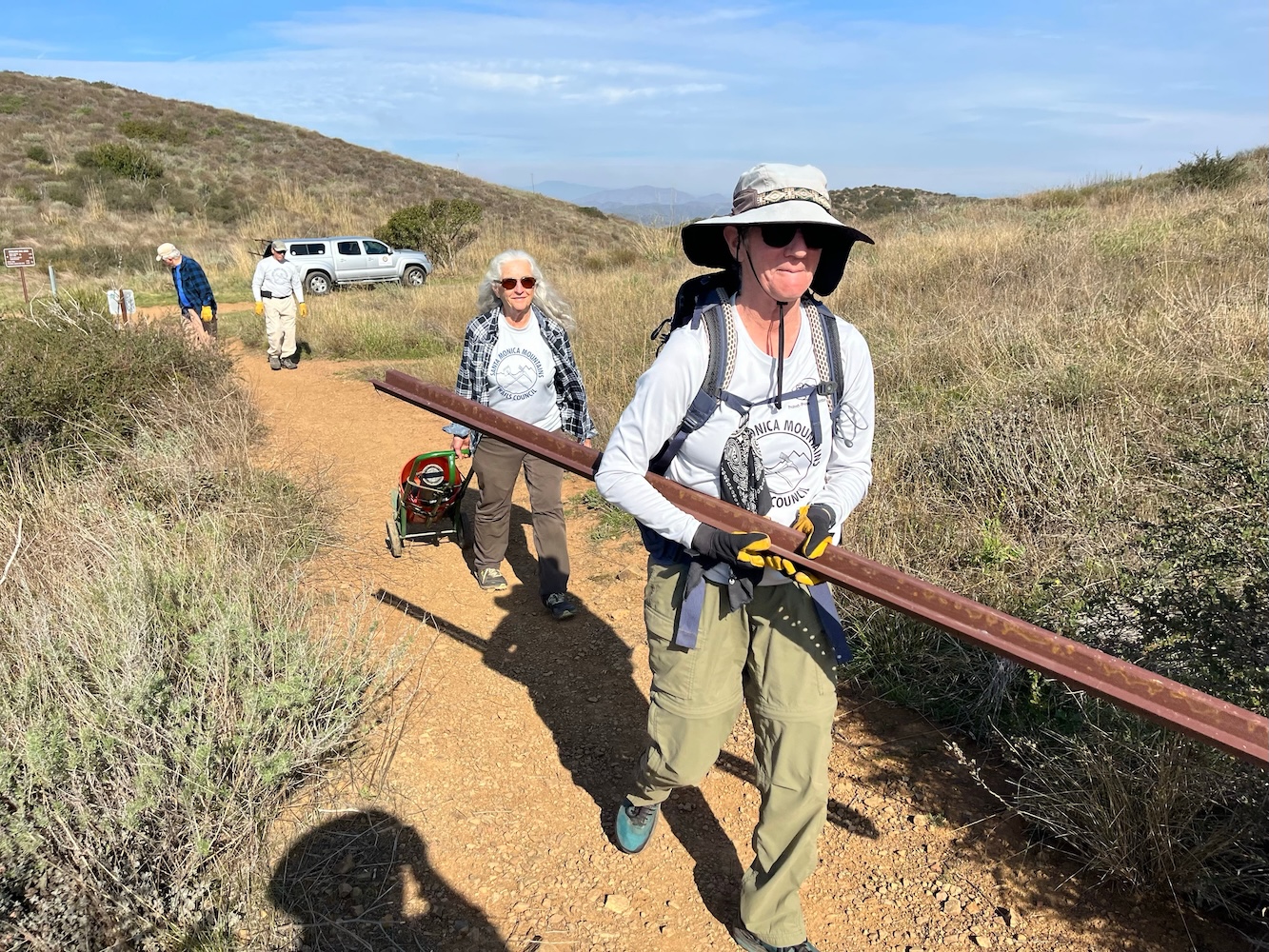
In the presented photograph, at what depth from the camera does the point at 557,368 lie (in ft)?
14.2

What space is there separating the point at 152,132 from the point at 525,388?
40.2 meters

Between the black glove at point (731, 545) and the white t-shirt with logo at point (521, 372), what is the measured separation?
92.8 inches

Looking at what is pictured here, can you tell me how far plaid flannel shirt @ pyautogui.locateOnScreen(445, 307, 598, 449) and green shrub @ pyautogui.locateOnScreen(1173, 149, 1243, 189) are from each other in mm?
15153

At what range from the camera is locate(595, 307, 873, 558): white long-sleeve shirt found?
1918mm

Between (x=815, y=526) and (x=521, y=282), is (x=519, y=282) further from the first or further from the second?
(x=815, y=526)

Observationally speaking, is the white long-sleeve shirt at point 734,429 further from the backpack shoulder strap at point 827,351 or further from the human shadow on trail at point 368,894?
the human shadow on trail at point 368,894

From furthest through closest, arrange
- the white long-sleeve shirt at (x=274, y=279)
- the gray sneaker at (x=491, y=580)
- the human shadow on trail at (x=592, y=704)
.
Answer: the white long-sleeve shirt at (x=274, y=279) → the gray sneaker at (x=491, y=580) → the human shadow on trail at (x=592, y=704)

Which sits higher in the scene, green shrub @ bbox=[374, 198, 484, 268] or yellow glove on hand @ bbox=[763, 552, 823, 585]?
Answer: green shrub @ bbox=[374, 198, 484, 268]

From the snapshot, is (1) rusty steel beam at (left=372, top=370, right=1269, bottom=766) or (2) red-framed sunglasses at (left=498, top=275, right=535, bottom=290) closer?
(1) rusty steel beam at (left=372, top=370, right=1269, bottom=766)

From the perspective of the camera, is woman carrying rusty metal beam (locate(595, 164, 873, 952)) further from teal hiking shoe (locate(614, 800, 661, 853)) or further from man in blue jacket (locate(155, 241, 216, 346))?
man in blue jacket (locate(155, 241, 216, 346))

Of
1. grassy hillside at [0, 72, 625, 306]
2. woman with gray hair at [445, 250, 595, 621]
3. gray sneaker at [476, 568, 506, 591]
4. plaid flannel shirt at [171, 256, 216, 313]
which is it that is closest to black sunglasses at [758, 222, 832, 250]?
woman with gray hair at [445, 250, 595, 621]

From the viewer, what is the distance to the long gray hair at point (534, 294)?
164 inches

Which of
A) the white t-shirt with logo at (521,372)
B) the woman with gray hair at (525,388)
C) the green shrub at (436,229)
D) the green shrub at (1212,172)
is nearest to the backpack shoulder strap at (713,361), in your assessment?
the woman with gray hair at (525,388)

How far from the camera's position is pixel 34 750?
2.29m
